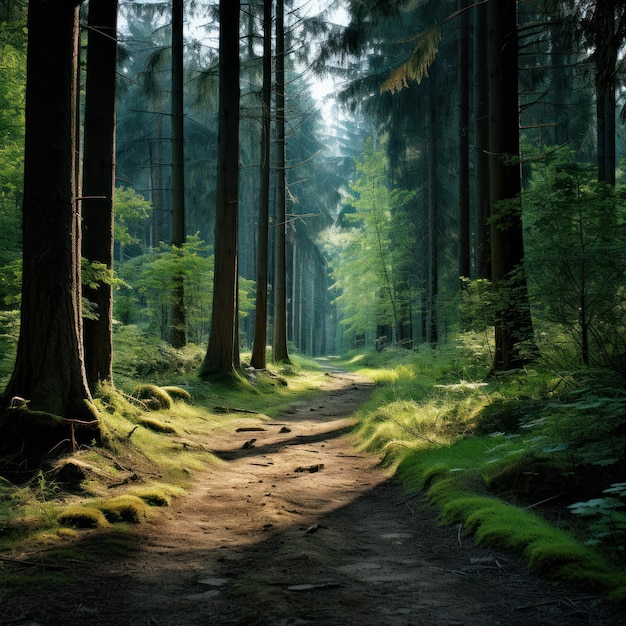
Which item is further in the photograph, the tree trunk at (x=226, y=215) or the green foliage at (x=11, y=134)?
the tree trunk at (x=226, y=215)

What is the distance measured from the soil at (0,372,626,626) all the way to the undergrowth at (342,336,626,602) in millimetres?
162

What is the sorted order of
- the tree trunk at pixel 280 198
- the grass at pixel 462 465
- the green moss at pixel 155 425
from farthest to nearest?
the tree trunk at pixel 280 198 → the green moss at pixel 155 425 → the grass at pixel 462 465

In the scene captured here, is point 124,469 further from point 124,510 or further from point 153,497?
point 124,510

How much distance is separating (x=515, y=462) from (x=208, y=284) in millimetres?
13753

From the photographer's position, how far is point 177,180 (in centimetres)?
1527

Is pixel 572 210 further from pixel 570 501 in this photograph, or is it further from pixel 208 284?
pixel 208 284

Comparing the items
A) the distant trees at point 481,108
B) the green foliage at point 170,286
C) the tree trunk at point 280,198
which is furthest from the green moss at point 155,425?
the tree trunk at point 280,198

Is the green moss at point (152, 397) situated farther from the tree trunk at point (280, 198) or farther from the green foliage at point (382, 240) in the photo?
the green foliage at point (382, 240)

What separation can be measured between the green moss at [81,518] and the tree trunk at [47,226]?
1.35 meters

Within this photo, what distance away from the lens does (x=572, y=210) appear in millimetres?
6336

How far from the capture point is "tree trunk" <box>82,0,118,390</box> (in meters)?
7.58

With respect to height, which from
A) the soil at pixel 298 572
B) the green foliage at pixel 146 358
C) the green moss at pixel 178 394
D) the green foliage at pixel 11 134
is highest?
the green foliage at pixel 11 134

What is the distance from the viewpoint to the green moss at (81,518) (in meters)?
3.89

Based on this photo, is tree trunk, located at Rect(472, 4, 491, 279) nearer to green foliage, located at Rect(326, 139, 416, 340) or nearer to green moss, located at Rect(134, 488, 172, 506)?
green foliage, located at Rect(326, 139, 416, 340)
